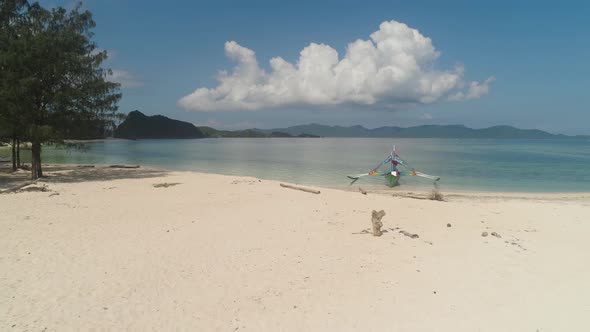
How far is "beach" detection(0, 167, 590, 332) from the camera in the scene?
15.5ft

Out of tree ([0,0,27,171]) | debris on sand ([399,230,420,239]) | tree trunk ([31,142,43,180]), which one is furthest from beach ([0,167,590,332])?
tree trunk ([31,142,43,180])

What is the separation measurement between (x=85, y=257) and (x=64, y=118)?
14658 mm

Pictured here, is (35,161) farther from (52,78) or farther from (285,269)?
(285,269)

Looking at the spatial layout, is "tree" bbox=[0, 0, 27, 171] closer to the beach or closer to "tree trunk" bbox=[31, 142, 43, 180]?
"tree trunk" bbox=[31, 142, 43, 180]

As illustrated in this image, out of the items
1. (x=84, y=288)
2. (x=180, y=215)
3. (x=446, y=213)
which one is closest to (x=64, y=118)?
(x=180, y=215)

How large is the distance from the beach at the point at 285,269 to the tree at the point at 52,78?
6.39 metres

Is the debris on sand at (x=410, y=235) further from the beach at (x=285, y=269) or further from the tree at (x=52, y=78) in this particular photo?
the tree at (x=52, y=78)

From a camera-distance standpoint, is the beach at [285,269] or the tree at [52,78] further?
the tree at [52,78]

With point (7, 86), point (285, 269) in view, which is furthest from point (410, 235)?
point (7, 86)

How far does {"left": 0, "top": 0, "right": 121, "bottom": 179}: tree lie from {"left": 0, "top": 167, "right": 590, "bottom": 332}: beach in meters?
6.39

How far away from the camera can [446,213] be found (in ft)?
38.1

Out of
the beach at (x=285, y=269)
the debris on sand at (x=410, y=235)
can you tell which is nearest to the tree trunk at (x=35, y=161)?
→ the beach at (x=285, y=269)

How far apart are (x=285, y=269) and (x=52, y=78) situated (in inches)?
679

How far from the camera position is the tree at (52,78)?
1529cm
